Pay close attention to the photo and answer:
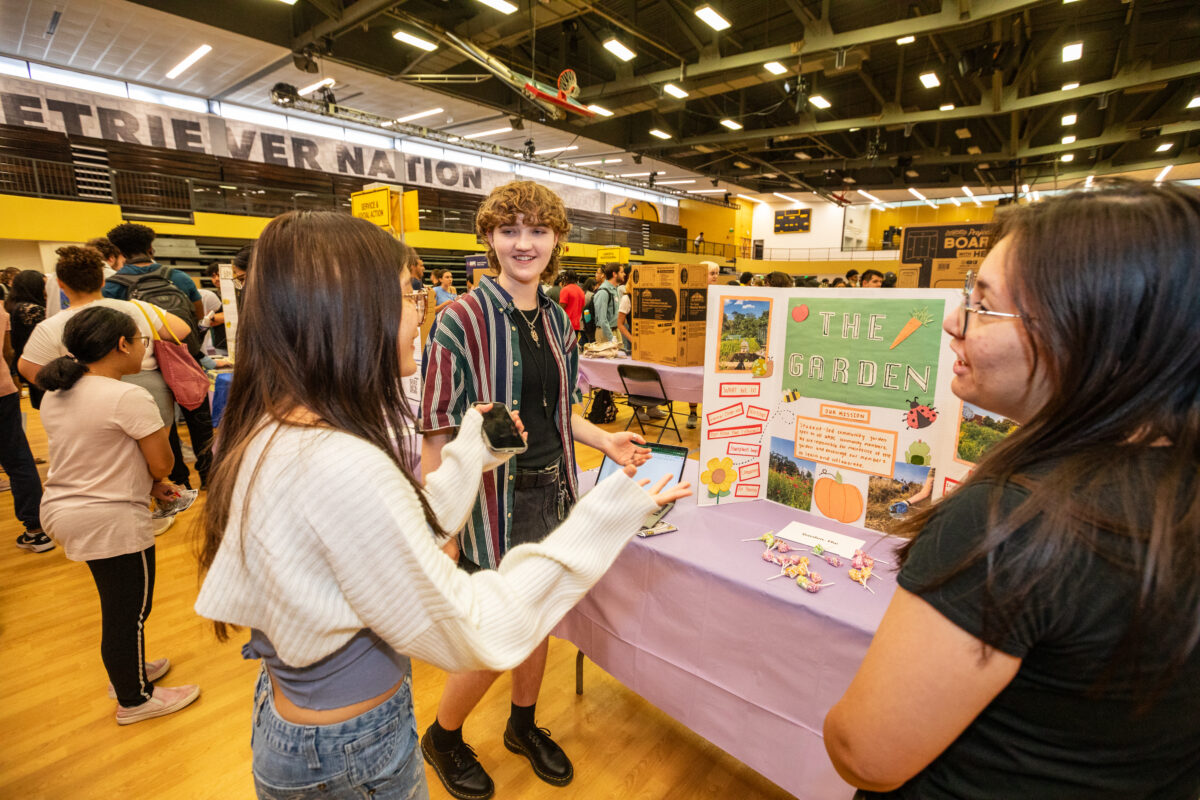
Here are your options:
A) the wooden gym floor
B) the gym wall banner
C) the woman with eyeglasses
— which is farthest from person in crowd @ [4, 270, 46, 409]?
the gym wall banner

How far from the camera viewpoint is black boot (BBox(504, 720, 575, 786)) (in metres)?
1.75

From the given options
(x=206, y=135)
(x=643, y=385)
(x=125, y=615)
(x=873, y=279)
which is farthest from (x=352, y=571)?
(x=206, y=135)

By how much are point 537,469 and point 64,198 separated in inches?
487

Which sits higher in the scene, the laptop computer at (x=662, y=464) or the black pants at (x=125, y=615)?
the laptop computer at (x=662, y=464)

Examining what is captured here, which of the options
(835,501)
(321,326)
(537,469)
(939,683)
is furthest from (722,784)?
(321,326)

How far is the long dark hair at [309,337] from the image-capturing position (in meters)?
0.78

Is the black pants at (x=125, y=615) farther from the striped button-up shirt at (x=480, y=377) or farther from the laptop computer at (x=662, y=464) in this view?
the laptop computer at (x=662, y=464)

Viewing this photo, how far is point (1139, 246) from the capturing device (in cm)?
54

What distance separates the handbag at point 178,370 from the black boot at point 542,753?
8.56 feet

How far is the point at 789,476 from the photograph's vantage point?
1.74m

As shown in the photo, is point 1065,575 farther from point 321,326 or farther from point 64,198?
point 64,198

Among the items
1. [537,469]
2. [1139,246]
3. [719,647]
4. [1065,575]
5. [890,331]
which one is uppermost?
[1139,246]

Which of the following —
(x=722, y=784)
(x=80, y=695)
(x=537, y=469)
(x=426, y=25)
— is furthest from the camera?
(x=426, y=25)

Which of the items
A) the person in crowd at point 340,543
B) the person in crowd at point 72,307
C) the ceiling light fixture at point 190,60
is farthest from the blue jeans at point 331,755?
the ceiling light fixture at point 190,60
